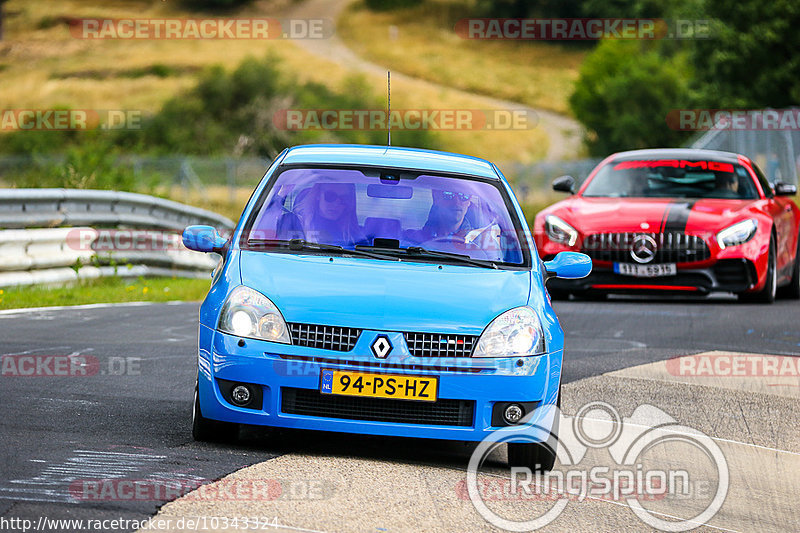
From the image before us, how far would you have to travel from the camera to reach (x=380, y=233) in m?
7.26

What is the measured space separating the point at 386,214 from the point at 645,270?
22.7ft

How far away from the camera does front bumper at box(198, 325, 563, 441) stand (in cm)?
633

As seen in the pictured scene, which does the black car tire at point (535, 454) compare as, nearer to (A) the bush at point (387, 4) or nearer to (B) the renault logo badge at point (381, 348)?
(B) the renault logo badge at point (381, 348)

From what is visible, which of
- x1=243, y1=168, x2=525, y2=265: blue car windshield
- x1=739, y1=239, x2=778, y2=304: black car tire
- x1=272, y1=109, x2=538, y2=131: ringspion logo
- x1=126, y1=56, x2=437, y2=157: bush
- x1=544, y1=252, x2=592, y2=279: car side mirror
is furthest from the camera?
x1=126, y1=56, x2=437, y2=157: bush

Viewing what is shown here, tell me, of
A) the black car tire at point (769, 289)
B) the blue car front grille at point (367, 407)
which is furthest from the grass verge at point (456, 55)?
the blue car front grille at point (367, 407)

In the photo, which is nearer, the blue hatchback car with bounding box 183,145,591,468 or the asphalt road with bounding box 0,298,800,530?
the asphalt road with bounding box 0,298,800,530

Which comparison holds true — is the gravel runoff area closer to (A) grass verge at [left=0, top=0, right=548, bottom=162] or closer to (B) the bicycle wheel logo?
(B) the bicycle wheel logo

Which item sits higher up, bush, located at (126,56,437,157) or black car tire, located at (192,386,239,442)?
bush, located at (126,56,437,157)

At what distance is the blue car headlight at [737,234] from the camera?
14000 mm

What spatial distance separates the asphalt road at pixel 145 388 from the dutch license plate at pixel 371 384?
0.43m

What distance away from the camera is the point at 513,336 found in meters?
6.55

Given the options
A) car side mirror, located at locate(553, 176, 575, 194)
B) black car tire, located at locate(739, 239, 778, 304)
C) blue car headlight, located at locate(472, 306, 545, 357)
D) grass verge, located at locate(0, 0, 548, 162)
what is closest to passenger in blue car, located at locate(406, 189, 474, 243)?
blue car headlight, located at locate(472, 306, 545, 357)

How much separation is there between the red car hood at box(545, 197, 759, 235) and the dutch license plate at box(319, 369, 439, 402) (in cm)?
778

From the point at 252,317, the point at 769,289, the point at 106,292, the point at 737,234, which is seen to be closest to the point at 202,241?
the point at 252,317
